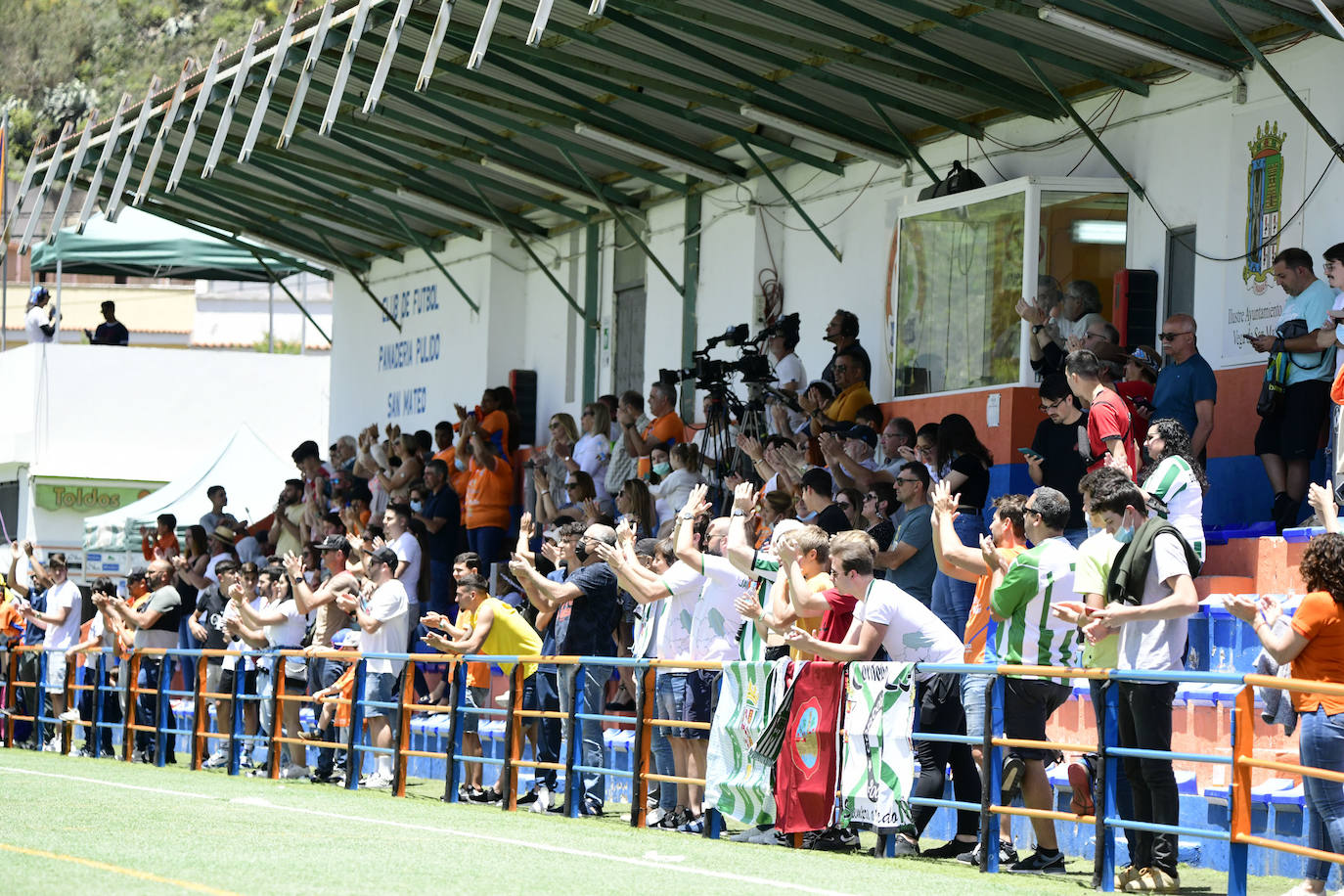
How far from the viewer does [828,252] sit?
1828cm

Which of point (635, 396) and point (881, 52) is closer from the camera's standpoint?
point (881, 52)

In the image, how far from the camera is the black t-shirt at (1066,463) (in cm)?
1233

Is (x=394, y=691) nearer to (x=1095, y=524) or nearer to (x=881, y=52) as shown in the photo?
(x=881, y=52)

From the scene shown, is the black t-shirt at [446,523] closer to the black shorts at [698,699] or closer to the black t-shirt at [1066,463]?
the black t-shirt at [1066,463]

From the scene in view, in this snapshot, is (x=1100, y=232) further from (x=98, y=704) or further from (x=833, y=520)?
Answer: (x=98, y=704)

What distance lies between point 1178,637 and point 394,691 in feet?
23.9

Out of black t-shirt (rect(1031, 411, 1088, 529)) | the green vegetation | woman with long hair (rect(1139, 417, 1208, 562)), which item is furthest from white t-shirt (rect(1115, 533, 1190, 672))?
the green vegetation

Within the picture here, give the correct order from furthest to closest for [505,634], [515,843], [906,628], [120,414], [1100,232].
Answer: [120,414] < [1100,232] < [505,634] < [515,843] < [906,628]

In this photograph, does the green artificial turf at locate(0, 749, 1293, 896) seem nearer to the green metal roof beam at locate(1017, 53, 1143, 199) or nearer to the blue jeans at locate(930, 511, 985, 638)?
the blue jeans at locate(930, 511, 985, 638)

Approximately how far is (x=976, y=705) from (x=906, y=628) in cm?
59

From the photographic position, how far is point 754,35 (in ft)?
49.3

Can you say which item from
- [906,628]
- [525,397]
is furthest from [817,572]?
[525,397]

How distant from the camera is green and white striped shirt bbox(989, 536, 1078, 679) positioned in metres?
9.31

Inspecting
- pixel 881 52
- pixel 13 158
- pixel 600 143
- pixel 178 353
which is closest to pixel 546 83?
pixel 600 143
